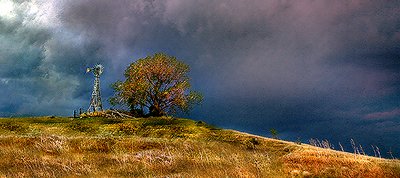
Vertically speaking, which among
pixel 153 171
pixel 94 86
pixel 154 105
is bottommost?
pixel 153 171

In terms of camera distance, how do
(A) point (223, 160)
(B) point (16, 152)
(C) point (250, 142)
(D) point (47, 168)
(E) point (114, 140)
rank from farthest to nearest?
(C) point (250, 142) < (E) point (114, 140) < (B) point (16, 152) < (A) point (223, 160) < (D) point (47, 168)

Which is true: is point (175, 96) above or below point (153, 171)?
above

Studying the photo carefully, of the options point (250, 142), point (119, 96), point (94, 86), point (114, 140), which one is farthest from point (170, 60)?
point (114, 140)

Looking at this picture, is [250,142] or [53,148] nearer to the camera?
[53,148]

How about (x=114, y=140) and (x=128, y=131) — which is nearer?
(x=114, y=140)

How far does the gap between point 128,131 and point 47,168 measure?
33150 millimetres

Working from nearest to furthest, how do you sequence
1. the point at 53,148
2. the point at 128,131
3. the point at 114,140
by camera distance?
1. the point at 53,148
2. the point at 114,140
3. the point at 128,131

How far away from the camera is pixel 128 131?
52.7 meters

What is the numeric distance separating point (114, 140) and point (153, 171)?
15424 mm

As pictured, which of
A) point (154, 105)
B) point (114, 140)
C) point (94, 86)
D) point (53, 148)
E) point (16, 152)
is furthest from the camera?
point (94, 86)

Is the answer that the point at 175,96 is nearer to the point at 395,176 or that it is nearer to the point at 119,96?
the point at 119,96

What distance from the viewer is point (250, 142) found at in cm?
4469

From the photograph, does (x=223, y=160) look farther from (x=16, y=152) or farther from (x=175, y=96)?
(x=175, y=96)

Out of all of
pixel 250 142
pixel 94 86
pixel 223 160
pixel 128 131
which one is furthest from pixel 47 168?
pixel 94 86
